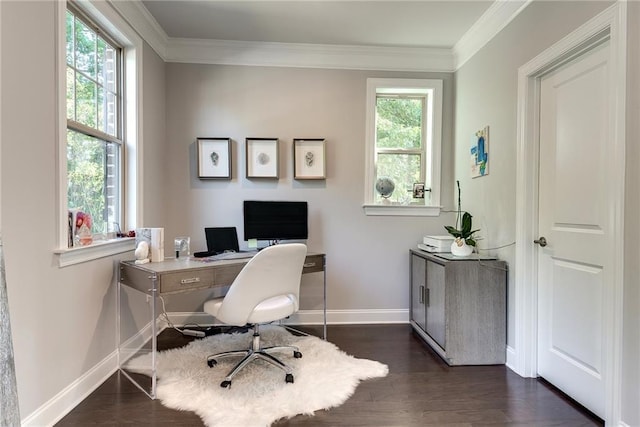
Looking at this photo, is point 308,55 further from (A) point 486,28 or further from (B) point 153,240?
(B) point 153,240

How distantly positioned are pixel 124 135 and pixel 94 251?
3.27 feet

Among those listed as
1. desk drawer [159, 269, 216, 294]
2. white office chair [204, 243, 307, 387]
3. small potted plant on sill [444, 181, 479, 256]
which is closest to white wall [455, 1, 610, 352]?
small potted plant on sill [444, 181, 479, 256]

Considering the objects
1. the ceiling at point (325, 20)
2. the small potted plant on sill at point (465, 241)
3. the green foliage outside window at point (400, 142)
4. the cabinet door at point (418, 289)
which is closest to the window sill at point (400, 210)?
the green foliage outside window at point (400, 142)

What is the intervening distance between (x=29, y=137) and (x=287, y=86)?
6.98 ft

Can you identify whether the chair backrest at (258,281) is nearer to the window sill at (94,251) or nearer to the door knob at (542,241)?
the window sill at (94,251)

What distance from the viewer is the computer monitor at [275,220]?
306cm

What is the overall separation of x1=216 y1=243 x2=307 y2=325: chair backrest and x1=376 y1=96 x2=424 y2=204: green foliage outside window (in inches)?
63.2

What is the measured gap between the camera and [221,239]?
2957 millimetres

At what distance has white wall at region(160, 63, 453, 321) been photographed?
10.5 feet

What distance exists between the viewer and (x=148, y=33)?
2.79 m

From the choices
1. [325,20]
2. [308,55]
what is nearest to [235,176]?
[308,55]

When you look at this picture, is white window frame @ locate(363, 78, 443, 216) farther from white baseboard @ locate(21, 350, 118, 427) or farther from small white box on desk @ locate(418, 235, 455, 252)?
white baseboard @ locate(21, 350, 118, 427)

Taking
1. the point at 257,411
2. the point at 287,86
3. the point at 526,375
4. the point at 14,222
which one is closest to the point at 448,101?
the point at 287,86

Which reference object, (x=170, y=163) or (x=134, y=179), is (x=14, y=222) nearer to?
(x=134, y=179)
